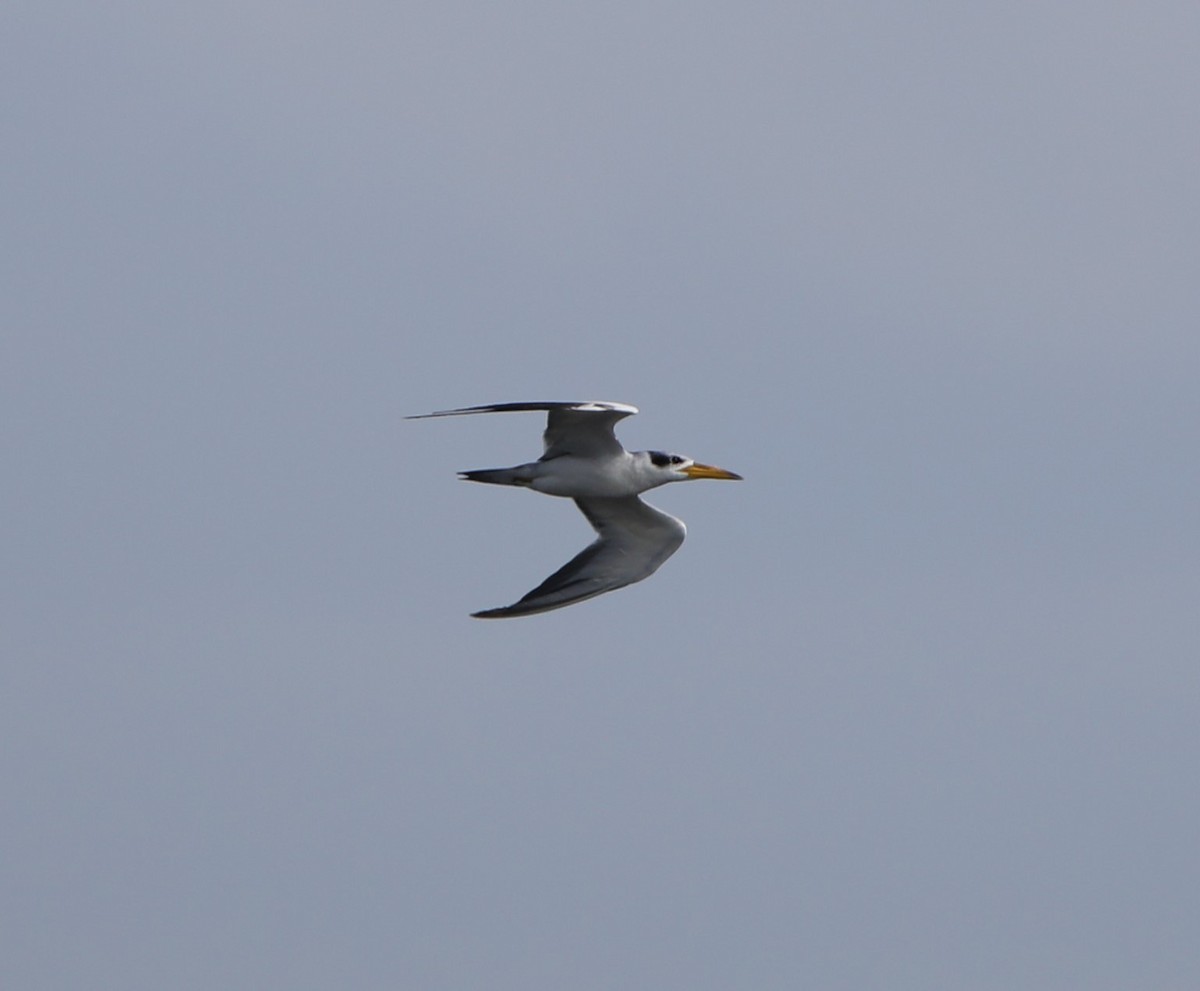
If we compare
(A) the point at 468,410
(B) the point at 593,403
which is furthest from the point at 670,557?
(A) the point at 468,410

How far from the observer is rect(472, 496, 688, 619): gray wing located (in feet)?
84.3

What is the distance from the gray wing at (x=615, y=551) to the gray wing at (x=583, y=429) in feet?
5.51

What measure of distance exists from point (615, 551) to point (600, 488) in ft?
6.67

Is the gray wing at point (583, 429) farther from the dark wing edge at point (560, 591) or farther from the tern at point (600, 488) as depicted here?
the dark wing edge at point (560, 591)

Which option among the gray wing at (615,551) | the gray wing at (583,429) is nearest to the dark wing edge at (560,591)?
the gray wing at (615,551)

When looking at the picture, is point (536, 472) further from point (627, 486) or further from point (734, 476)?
point (734, 476)

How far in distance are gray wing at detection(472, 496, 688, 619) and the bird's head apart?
69 cm

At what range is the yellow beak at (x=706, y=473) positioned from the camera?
2541 cm

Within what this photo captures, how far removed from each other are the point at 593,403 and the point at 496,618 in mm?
3928

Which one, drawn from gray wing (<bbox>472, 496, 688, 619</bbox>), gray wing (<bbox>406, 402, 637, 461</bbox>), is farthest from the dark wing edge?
gray wing (<bbox>406, 402, 637, 461</bbox>)

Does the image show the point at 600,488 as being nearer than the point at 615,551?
Yes

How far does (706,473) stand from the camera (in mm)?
25609

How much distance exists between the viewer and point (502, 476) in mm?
24156

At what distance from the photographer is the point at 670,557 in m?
26.0
